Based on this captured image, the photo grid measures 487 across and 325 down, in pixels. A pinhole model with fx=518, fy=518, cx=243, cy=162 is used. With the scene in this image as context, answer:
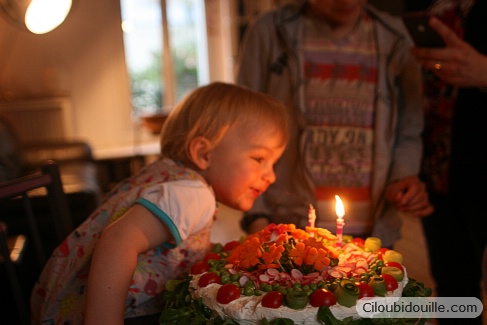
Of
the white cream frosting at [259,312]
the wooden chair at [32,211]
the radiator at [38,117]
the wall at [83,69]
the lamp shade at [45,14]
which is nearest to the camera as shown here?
the white cream frosting at [259,312]

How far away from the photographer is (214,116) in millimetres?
1096

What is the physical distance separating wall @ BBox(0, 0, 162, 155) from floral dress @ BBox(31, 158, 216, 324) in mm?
4867

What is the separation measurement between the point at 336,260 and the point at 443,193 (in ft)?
2.57

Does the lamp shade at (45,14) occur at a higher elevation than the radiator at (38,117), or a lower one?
higher

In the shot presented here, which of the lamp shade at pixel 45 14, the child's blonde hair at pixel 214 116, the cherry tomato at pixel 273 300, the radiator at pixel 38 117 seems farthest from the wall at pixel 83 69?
the cherry tomato at pixel 273 300

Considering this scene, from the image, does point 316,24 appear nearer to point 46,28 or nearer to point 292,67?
point 292,67

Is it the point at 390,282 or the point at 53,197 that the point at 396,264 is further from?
the point at 53,197

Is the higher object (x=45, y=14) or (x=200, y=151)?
(x=45, y=14)

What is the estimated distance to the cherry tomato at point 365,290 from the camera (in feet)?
2.61

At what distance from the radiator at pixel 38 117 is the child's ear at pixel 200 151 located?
463 cm

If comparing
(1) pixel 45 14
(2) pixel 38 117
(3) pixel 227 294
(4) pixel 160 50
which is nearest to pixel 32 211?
(3) pixel 227 294

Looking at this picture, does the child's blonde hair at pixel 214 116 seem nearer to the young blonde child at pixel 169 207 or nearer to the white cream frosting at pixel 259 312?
the young blonde child at pixel 169 207

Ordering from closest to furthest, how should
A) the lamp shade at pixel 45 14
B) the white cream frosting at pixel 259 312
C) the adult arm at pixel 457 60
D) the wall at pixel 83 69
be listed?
the white cream frosting at pixel 259 312 < the adult arm at pixel 457 60 < the lamp shade at pixel 45 14 < the wall at pixel 83 69

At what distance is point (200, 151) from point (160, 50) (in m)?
5.32
